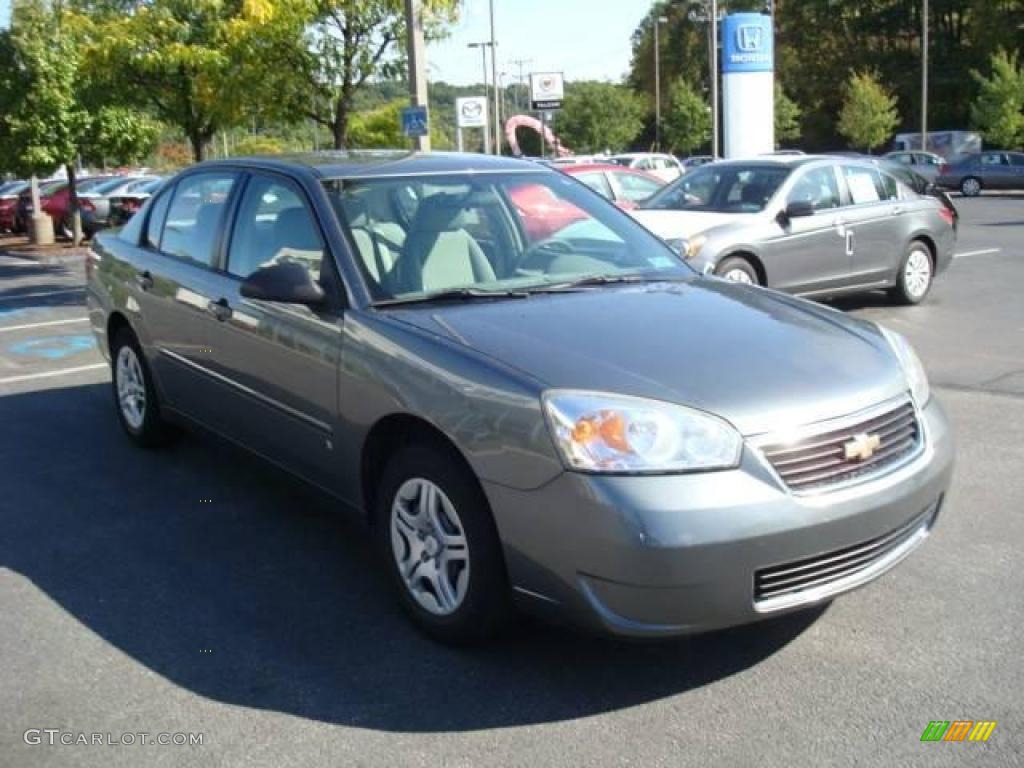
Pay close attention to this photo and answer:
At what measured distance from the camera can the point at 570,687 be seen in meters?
3.53

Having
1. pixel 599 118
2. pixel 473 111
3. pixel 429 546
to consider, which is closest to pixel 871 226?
pixel 429 546

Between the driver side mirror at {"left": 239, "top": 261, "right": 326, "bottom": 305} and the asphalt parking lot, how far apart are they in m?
1.00

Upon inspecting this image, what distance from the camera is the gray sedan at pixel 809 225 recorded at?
1030 cm

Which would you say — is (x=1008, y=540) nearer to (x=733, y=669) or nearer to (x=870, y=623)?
(x=870, y=623)

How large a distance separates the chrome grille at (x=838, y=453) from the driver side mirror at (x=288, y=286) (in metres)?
1.83

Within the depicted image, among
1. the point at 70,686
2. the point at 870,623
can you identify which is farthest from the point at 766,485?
the point at 70,686

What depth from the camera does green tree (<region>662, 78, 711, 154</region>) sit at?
6419 cm

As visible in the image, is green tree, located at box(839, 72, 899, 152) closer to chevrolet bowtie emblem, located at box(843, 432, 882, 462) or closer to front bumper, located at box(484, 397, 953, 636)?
chevrolet bowtie emblem, located at box(843, 432, 882, 462)

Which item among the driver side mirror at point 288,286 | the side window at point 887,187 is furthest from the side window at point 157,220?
the side window at point 887,187

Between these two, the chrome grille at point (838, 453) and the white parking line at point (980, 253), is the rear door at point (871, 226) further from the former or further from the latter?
the chrome grille at point (838, 453)

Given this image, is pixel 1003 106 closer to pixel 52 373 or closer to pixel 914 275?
pixel 914 275

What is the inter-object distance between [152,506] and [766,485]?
3351mm

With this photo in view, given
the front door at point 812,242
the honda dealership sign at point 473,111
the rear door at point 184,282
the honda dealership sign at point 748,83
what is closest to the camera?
the rear door at point 184,282

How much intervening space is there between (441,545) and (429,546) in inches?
2.9
